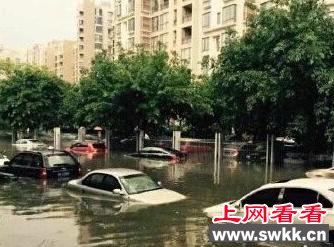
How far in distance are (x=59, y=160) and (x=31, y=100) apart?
38.7 m

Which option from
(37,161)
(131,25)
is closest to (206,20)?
(131,25)

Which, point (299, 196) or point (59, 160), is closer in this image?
point (299, 196)

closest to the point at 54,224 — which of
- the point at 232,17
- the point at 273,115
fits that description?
the point at 273,115

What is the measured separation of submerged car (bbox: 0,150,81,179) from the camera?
21922 mm

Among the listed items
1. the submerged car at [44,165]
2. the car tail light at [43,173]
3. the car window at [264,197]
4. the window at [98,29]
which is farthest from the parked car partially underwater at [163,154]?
the window at [98,29]

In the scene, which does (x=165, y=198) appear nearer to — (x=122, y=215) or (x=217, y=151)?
(x=122, y=215)

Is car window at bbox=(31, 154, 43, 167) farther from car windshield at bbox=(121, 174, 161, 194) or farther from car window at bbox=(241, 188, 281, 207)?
car window at bbox=(241, 188, 281, 207)

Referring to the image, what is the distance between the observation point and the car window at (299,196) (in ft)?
36.7

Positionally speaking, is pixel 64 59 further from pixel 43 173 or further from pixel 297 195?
pixel 297 195

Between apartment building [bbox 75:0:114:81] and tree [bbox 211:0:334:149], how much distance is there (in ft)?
358

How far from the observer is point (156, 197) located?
1641cm

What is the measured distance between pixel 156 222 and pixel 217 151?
2364 centimetres

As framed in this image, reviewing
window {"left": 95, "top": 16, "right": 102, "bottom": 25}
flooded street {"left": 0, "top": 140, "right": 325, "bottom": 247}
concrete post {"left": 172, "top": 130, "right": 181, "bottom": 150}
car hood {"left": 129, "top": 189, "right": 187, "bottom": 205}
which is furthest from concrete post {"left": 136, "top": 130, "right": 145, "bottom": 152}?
window {"left": 95, "top": 16, "right": 102, "bottom": 25}

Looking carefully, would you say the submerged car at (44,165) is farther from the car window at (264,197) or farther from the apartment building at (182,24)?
the apartment building at (182,24)
